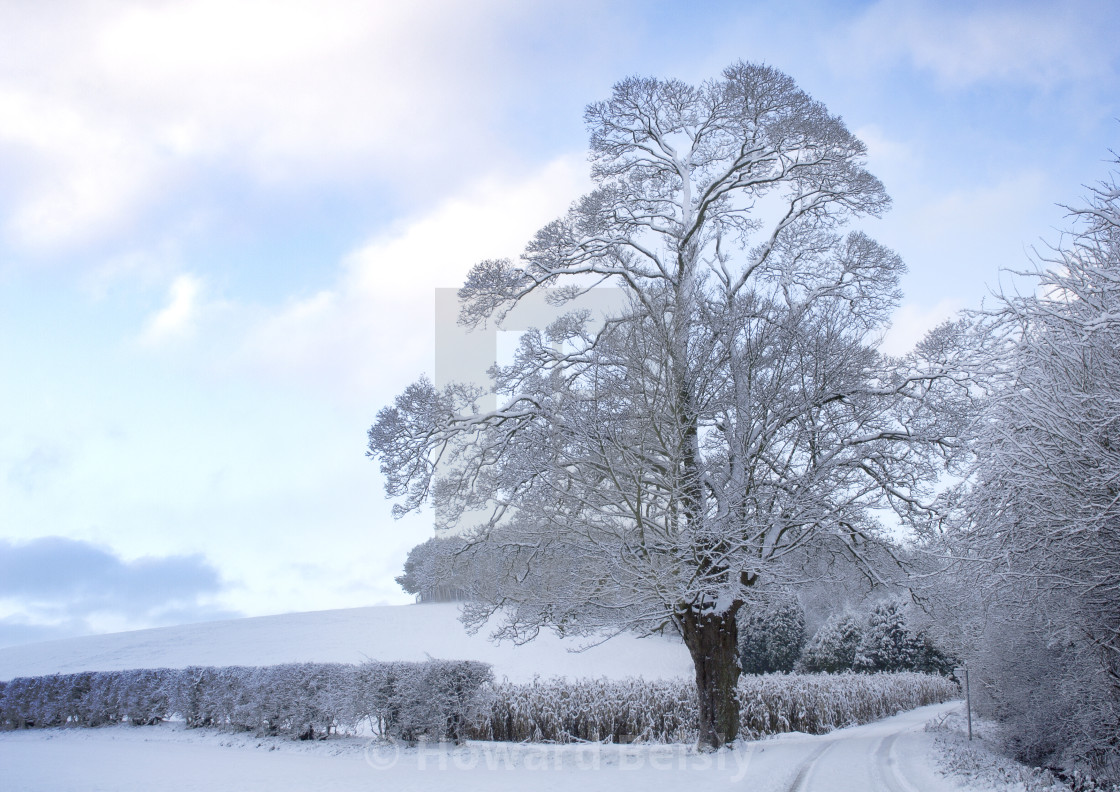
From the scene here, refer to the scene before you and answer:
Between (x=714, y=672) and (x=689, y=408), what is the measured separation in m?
4.22

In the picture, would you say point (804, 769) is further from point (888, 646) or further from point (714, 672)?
point (888, 646)

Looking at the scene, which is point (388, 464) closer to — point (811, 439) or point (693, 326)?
point (693, 326)

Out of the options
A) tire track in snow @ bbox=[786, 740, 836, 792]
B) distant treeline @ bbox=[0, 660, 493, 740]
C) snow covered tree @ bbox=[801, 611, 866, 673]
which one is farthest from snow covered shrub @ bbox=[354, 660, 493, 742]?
snow covered tree @ bbox=[801, 611, 866, 673]

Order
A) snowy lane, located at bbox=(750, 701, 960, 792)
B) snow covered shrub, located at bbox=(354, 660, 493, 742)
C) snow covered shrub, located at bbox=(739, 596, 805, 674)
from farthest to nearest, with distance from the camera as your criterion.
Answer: snow covered shrub, located at bbox=(739, 596, 805, 674)
snow covered shrub, located at bbox=(354, 660, 493, 742)
snowy lane, located at bbox=(750, 701, 960, 792)

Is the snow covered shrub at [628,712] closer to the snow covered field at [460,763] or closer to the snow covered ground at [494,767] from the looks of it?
the snow covered field at [460,763]

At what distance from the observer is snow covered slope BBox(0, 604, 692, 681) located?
29.7m

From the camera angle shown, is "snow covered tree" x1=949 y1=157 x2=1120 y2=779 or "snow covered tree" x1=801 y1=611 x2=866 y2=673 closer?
"snow covered tree" x1=949 y1=157 x2=1120 y2=779

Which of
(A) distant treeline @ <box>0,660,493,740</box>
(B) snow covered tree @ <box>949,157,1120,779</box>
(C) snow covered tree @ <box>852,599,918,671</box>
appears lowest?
(C) snow covered tree @ <box>852,599,918,671</box>

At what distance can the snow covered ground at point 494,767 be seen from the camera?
909 cm

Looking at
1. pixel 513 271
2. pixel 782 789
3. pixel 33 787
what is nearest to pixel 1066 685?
pixel 782 789

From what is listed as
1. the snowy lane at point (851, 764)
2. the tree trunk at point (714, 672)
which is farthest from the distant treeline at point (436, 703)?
the tree trunk at point (714, 672)

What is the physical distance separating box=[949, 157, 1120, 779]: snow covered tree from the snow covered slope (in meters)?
22.4

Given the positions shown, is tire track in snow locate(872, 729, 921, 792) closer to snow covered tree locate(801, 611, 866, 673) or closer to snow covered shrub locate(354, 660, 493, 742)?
snow covered shrub locate(354, 660, 493, 742)

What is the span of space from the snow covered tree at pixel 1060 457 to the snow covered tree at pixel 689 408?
2.95 m
